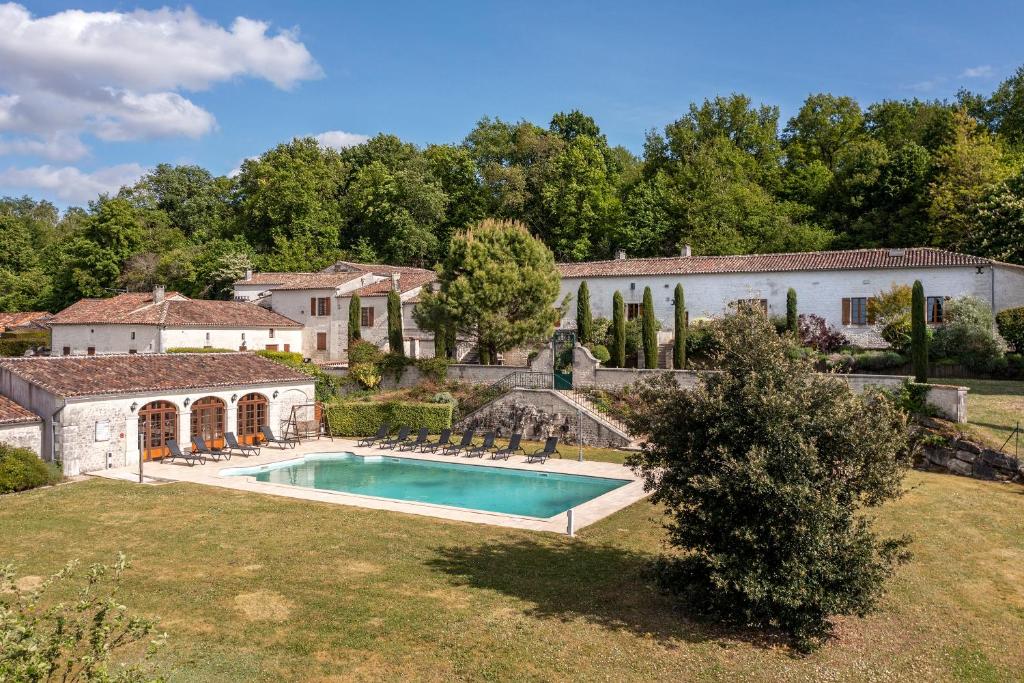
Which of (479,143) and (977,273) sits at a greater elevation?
(479,143)

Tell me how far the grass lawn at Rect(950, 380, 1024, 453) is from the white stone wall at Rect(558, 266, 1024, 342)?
692 centimetres

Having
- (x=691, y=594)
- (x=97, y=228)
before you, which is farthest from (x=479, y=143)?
(x=691, y=594)

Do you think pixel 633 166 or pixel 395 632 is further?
pixel 633 166

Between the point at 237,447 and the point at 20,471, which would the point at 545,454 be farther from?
the point at 20,471

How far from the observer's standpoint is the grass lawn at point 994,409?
22672mm

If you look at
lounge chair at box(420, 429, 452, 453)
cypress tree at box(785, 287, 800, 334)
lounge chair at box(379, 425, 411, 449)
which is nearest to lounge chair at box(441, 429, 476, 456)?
lounge chair at box(420, 429, 452, 453)

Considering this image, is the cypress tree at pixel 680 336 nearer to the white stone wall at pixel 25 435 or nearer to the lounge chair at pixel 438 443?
the lounge chair at pixel 438 443

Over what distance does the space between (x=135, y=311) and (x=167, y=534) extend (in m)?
32.7

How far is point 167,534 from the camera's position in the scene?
16.2m

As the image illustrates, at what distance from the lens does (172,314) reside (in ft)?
137

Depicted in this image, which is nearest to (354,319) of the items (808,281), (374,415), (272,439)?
(374,415)

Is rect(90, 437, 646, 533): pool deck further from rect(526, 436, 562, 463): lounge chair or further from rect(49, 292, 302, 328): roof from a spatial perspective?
rect(49, 292, 302, 328): roof

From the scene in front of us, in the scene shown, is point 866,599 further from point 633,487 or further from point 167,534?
point 167,534

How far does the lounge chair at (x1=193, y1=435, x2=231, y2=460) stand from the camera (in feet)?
85.1
